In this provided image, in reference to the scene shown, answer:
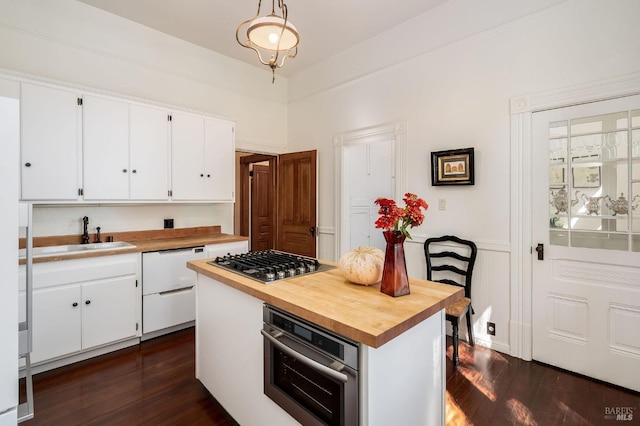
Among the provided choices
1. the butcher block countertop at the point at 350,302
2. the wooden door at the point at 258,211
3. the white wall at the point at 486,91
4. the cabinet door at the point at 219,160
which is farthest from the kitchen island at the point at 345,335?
the wooden door at the point at 258,211

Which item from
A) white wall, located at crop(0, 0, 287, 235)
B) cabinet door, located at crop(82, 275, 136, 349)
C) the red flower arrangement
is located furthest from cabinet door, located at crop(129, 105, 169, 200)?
the red flower arrangement

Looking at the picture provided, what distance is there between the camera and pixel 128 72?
3.48 m

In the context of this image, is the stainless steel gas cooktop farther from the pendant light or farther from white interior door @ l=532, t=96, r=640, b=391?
white interior door @ l=532, t=96, r=640, b=391

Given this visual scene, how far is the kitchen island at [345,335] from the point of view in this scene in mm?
1162

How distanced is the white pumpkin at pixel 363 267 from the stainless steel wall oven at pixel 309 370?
1.22 ft

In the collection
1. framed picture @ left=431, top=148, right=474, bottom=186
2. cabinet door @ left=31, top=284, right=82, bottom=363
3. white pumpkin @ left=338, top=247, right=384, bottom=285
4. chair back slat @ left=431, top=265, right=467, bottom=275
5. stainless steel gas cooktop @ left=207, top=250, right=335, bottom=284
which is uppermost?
framed picture @ left=431, top=148, right=474, bottom=186

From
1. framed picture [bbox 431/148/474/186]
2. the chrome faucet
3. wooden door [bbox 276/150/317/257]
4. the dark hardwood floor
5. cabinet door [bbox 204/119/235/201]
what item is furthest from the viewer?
wooden door [bbox 276/150/317/257]

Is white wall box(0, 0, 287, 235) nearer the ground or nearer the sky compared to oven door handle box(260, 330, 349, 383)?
nearer the sky

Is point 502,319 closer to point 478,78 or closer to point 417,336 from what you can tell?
point 417,336

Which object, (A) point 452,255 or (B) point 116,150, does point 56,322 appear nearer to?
(B) point 116,150

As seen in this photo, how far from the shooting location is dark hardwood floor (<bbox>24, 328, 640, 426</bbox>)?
198cm

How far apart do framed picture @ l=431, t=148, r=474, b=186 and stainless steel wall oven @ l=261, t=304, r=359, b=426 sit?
2.32 meters

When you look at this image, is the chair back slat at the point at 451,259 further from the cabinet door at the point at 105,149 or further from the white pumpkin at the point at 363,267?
the cabinet door at the point at 105,149

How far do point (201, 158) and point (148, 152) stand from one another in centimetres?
58
